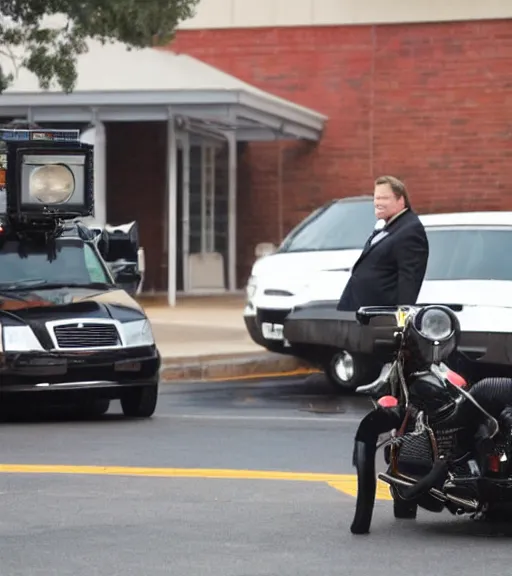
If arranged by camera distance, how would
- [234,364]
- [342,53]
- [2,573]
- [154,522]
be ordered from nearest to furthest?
1. [2,573]
2. [154,522]
3. [234,364]
4. [342,53]

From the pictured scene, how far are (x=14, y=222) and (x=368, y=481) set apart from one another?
6.19 metres

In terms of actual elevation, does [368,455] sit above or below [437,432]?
below

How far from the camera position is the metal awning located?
25.8 m

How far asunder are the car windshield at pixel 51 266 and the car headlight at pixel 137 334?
0.89m

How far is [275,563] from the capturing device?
7.47m

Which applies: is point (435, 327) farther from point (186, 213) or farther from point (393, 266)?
point (186, 213)

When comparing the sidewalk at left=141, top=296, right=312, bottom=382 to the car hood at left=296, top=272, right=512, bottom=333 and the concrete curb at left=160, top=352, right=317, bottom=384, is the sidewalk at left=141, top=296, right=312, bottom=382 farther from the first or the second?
the car hood at left=296, top=272, right=512, bottom=333

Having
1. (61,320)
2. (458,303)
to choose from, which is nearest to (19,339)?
(61,320)

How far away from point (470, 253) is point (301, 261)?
2.79 meters

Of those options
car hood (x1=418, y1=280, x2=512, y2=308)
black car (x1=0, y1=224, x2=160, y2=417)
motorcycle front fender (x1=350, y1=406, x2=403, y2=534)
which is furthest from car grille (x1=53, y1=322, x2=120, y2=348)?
motorcycle front fender (x1=350, y1=406, x2=403, y2=534)

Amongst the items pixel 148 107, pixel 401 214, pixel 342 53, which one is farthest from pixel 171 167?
pixel 401 214

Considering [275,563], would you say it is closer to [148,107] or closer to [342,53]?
[148,107]

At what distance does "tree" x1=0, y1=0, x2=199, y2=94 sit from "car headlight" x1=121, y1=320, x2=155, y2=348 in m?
6.74

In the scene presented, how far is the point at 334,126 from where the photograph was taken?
30.6 meters
